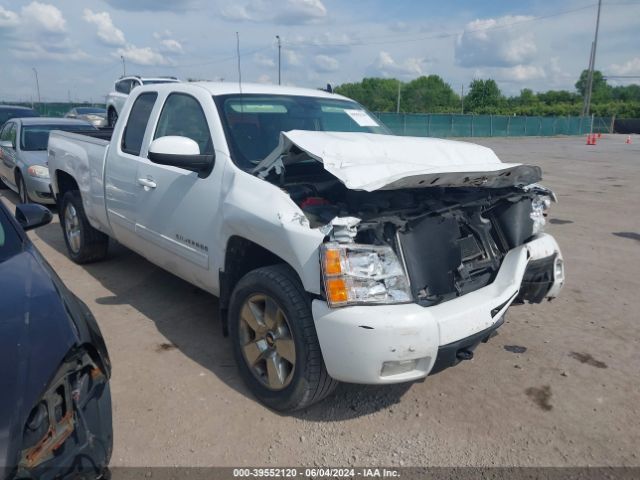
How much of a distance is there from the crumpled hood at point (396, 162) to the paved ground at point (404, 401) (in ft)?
4.40

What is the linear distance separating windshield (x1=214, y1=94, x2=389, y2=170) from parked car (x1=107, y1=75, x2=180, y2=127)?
11721 mm

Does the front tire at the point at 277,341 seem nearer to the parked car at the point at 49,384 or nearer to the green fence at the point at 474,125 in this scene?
the parked car at the point at 49,384

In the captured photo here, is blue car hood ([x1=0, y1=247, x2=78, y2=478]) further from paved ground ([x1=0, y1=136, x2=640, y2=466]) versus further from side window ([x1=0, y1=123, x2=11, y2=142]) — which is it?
side window ([x1=0, y1=123, x2=11, y2=142])

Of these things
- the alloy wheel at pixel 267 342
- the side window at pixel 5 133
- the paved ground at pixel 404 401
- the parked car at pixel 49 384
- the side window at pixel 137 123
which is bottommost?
the paved ground at pixel 404 401

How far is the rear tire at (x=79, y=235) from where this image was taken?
6070 mm

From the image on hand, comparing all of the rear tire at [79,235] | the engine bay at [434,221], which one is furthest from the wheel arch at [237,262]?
the rear tire at [79,235]

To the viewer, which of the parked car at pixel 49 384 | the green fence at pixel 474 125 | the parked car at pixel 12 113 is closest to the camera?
the parked car at pixel 49 384

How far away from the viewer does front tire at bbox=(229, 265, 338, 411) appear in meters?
3.03

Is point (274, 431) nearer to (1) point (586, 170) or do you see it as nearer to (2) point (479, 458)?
(2) point (479, 458)

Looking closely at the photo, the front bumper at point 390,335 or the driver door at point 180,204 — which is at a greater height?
the driver door at point 180,204

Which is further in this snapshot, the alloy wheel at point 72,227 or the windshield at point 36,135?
the windshield at point 36,135

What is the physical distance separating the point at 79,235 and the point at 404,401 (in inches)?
168

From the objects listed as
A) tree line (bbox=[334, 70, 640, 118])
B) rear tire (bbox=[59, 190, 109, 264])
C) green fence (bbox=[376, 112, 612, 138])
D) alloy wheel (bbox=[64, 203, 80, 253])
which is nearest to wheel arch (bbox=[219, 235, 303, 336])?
rear tire (bbox=[59, 190, 109, 264])

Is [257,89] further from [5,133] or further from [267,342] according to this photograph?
[5,133]
